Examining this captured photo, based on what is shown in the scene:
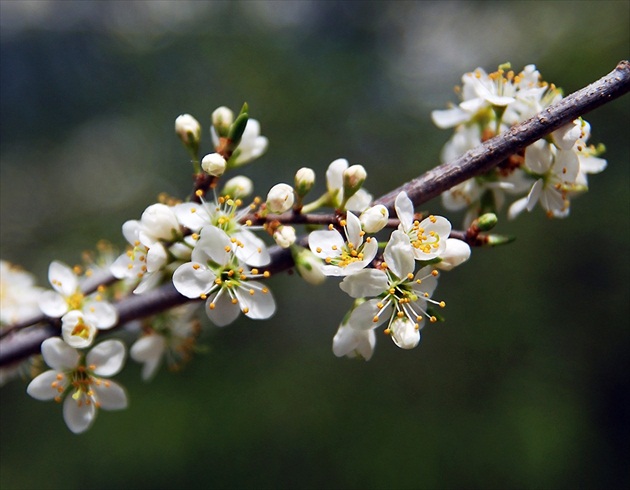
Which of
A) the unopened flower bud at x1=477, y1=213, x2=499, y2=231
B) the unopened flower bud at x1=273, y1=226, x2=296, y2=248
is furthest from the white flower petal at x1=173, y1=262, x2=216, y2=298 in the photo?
the unopened flower bud at x1=477, y1=213, x2=499, y2=231

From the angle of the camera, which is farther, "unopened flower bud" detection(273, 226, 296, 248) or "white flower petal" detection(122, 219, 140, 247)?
"white flower petal" detection(122, 219, 140, 247)

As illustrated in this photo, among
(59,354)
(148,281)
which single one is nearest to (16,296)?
(59,354)

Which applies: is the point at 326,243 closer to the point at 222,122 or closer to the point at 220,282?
the point at 220,282

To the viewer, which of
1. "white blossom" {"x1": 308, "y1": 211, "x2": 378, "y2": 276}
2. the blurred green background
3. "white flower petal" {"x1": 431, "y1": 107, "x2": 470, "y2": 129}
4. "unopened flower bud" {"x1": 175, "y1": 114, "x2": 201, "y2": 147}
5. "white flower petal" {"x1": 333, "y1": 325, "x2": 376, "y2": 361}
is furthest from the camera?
the blurred green background

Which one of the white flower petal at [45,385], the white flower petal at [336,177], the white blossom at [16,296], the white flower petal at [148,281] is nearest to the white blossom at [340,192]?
the white flower petal at [336,177]

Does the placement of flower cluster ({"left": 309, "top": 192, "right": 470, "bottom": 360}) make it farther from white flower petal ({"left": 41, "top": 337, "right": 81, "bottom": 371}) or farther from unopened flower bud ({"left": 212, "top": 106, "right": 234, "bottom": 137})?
white flower petal ({"left": 41, "top": 337, "right": 81, "bottom": 371})

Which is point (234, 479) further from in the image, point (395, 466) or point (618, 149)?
point (618, 149)

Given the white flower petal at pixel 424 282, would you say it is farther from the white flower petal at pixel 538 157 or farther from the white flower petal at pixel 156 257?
the white flower petal at pixel 156 257
